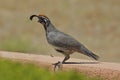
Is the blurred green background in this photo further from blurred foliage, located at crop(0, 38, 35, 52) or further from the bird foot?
the bird foot

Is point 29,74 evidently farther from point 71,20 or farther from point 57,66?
point 71,20

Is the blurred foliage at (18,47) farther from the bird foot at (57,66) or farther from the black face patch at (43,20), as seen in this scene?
the bird foot at (57,66)

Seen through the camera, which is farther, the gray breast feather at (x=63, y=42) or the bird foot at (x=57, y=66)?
the gray breast feather at (x=63, y=42)

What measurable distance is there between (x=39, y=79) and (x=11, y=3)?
64.4ft

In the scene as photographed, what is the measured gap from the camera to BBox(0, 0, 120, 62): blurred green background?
2409 centimetres

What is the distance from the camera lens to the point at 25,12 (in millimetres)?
26219

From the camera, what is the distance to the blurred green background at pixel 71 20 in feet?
79.0

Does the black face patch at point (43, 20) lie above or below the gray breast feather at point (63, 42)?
above

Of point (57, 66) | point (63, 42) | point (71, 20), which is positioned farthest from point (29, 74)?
point (71, 20)

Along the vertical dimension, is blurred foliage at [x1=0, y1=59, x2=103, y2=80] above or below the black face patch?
below

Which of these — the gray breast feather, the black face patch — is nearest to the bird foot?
the gray breast feather

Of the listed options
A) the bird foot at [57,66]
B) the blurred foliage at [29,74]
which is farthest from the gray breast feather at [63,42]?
the blurred foliage at [29,74]

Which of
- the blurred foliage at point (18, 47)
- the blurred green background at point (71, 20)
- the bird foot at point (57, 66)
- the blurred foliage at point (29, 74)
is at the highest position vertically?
the blurred green background at point (71, 20)

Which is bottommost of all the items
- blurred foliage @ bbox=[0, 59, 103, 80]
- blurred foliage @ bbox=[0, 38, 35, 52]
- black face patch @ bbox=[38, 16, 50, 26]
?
blurred foliage @ bbox=[0, 59, 103, 80]
